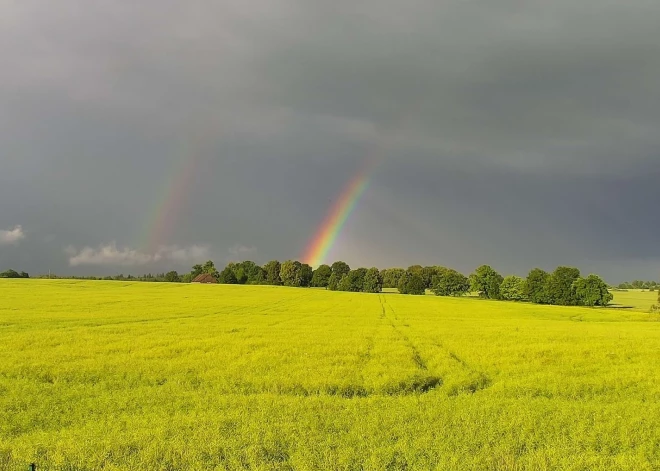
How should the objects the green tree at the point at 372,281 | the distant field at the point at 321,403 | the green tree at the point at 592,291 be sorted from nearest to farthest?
the distant field at the point at 321,403, the green tree at the point at 592,291, the green tree at the point at 372,281

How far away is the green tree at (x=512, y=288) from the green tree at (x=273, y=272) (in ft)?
248

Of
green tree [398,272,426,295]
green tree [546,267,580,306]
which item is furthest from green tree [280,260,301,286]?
green tree [546,267,580,306]

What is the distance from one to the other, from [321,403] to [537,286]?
120387mm

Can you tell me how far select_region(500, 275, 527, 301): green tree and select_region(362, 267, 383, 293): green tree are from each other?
1486 inches

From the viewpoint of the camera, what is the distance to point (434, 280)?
17675cm

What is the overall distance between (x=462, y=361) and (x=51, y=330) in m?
25.0

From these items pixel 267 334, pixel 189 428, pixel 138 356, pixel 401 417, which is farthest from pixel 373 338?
pixel 189 428

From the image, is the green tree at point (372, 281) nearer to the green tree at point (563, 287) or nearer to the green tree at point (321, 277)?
the green tree at point (321, 277)

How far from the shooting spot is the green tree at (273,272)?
6693 inches

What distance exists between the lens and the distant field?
934 cm

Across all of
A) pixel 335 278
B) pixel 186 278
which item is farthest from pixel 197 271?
pixel 335 278

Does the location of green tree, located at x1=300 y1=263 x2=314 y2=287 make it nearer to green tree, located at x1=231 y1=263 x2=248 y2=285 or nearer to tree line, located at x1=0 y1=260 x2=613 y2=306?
tree line, located at x1=0 y1=260 x2=613 y2=306

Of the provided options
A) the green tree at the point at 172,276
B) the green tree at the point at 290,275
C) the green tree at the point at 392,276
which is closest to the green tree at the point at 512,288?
the green tree at the point at 392,276

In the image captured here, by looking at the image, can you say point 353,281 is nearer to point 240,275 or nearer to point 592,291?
point 240,275
